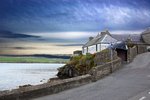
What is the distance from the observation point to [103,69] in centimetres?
3108

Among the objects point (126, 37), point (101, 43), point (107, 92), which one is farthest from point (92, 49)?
point (107, 92)

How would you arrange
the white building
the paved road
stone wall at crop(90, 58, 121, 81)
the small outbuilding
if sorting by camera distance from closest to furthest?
1. the paved road
2. stone wall at crop(90, 58, 121, 81)
3. the small outbuilding
4. the white building

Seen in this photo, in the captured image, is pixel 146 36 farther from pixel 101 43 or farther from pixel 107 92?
pixel 107 92

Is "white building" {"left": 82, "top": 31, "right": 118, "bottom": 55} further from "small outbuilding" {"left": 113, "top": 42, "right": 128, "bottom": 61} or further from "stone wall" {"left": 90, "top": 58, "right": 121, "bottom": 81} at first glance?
"stone wall" {"left": 90, "top": 58, "right": 121, "bottom": 81}

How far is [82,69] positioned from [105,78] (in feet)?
113

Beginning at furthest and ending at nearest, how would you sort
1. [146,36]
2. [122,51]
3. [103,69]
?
[146,36] < [122,51] < [103,69]

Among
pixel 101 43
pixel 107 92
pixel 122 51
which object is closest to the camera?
pixel 107 92

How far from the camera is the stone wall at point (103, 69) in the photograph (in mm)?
27909

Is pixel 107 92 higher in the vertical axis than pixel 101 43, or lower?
lower

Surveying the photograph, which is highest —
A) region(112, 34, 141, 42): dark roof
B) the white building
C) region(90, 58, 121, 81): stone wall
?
region(112, 34, 141, 42): dark roof

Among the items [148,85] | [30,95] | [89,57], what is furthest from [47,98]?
[89,57]

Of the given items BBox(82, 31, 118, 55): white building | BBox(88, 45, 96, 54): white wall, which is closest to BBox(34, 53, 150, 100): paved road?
BBox(82, 31, 118, 55): white building

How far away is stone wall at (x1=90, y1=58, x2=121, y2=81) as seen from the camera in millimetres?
27909

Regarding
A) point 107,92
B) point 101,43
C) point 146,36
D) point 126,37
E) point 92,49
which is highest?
point 146,36
